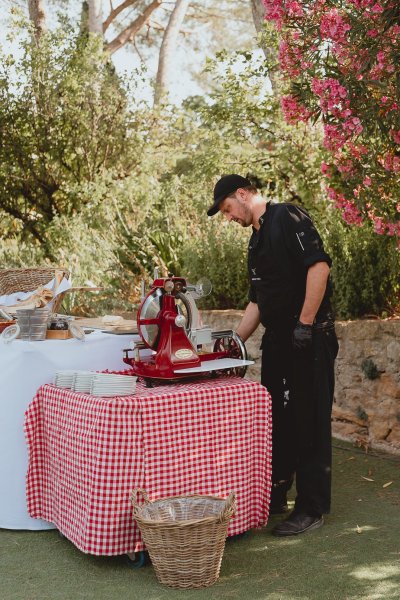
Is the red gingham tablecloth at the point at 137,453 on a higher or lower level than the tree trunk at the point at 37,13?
lower

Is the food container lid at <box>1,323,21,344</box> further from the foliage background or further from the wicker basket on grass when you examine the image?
the foliage background

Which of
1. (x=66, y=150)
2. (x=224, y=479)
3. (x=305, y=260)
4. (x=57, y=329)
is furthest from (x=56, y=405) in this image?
(x=66, y=150)

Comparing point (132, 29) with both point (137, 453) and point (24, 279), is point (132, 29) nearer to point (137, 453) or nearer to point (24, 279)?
point (24, 279)

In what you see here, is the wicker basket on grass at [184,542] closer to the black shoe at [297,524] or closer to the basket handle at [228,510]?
the basket handle at [228,510]

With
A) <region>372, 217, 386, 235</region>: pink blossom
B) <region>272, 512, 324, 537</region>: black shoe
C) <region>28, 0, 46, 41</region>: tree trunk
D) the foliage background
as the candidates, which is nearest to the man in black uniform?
<region>272, 512, 324, 537</region>: black shoe

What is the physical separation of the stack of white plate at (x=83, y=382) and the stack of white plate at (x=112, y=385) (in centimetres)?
10

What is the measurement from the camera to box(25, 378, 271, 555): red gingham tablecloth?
3404 mm

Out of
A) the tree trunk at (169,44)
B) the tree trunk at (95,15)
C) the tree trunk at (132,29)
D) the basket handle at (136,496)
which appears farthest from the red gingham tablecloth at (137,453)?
the tree trunk at (132,29)

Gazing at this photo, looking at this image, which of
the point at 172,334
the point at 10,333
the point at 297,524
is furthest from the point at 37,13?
the point at 297,524

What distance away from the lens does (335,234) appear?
20.7 feet

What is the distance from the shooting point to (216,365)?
377 centimetres

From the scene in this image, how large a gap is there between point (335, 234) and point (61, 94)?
5871 millimetres

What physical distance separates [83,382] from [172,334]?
443 mm

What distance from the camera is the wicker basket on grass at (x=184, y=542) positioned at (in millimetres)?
3209
